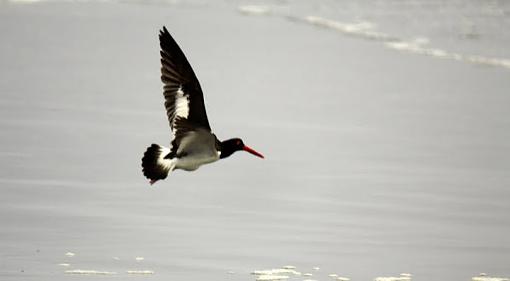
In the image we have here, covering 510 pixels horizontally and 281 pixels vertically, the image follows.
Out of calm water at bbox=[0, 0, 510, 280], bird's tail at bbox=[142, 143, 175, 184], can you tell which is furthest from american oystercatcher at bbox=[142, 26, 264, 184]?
calm water at bbox=[0, 0, 510, 280]

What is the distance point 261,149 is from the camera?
11.2m

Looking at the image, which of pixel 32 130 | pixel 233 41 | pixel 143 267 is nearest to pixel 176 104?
pixel 143 267

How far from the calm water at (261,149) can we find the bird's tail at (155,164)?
35 cm

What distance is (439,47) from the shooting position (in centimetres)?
1766

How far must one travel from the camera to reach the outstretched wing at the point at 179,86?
8461mm

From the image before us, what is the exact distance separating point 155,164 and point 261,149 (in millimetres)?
2732

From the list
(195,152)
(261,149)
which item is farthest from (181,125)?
(261,149)

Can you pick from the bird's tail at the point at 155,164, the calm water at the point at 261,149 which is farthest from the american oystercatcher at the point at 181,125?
the calm water at the point at 261,149

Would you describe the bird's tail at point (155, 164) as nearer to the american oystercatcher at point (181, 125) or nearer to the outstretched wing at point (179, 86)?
the american oystercatcher at point (181, 125)

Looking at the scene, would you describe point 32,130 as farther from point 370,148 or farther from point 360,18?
point 360,18

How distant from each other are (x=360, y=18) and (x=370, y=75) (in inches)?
206

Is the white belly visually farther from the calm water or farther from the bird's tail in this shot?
the calm water

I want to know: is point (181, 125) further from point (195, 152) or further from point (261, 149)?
point (261, 149)

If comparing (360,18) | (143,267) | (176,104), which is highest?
(360,18)
